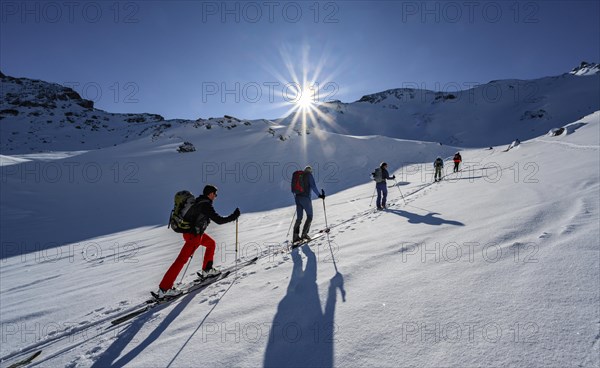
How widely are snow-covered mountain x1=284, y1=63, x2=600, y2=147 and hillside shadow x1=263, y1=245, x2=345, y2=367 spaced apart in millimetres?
80508

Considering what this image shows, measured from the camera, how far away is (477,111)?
330ft

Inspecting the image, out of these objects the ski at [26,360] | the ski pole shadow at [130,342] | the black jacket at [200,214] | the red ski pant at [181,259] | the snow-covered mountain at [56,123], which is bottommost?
the ski at [26,360]

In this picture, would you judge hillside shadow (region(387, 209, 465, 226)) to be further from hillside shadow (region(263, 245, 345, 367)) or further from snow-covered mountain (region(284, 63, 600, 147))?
snow-covered mountain (region(284, 63, 600, 147))

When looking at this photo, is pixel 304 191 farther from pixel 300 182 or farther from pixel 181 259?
pixel 181 259

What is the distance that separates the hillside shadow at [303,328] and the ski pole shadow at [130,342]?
1719 mm

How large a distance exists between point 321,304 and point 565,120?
104815 mm

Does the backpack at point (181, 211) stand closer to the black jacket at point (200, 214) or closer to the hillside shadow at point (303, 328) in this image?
the black jacket at point (200, 214)

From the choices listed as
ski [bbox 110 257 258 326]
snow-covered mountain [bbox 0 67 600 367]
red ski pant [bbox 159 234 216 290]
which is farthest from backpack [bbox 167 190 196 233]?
snow-covered mountain [bbox 0 67 600 367]

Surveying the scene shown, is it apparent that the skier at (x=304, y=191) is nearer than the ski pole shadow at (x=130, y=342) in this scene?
No

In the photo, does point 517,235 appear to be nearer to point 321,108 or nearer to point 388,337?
point 388,337

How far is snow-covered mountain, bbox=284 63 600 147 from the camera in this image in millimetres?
78938

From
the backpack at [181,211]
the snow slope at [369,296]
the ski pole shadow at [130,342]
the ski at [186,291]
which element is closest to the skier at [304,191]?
the snow slope at [369,296]

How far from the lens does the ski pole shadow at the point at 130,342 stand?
322 centimetres

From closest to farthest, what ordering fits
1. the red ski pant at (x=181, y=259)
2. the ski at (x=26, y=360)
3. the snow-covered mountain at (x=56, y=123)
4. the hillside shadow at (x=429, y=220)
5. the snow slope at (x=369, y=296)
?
the snow slope at (x=369, y=296) < the ski at (x=26, y=360) < the red ski pant at (x=181, y=259) < the hillside shadow at (x=429, y=220) < the snow-covered mountain at (x=56, y=123)
